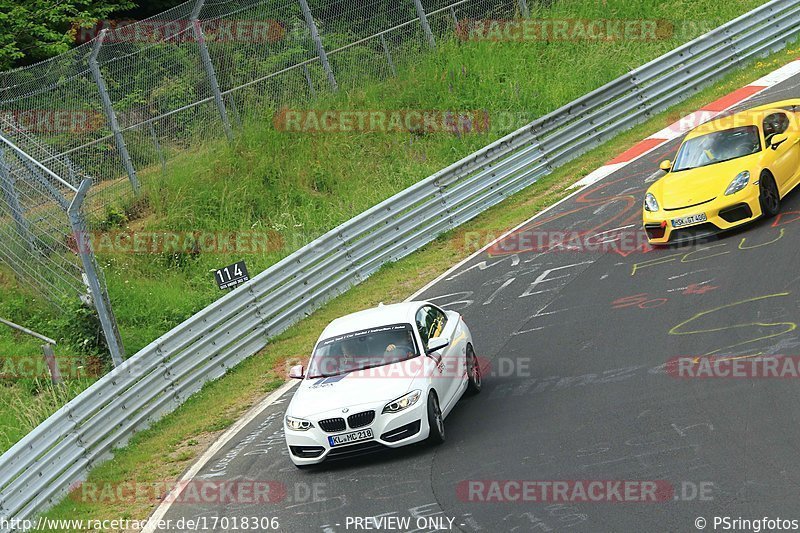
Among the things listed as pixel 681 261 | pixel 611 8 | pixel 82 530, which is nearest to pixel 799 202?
pixel 681 261

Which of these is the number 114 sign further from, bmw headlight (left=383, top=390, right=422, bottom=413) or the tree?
the tree

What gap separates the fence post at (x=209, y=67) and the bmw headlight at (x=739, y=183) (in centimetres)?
1178

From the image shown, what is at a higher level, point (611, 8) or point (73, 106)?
point (73, 106)

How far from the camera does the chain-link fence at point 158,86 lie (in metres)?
18.7

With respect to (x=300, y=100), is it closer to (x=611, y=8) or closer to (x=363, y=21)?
(x=363, y=21)

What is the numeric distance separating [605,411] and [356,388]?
273 centimetres

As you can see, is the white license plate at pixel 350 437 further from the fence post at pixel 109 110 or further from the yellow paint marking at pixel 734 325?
the fence post at pixel 109 110

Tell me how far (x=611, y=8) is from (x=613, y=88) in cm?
698

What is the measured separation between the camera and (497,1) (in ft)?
94.0

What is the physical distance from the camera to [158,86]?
72.3ft

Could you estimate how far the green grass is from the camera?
13594mm
